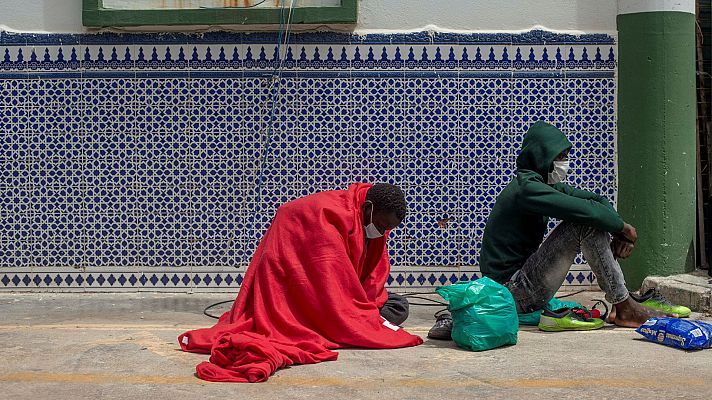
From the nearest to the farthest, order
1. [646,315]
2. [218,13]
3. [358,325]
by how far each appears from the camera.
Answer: [358,325]
[646,315]
[218,13]

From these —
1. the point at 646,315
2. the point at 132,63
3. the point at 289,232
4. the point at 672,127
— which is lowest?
the point at 646,315

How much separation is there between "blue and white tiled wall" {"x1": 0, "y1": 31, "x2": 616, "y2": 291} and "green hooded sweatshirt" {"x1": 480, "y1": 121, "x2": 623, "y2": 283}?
137cm

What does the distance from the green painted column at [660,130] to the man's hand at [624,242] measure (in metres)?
1.46

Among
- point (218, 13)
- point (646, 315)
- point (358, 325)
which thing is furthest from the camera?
point (218, 13)

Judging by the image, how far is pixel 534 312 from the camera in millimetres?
6562

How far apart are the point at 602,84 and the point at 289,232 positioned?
3.19 m

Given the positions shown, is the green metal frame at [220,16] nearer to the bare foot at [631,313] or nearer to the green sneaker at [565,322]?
the green sneaker at [565,322]

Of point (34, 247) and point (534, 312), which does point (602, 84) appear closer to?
point (534, 312)

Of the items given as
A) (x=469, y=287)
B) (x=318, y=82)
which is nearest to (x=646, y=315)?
(x=469, y=287)

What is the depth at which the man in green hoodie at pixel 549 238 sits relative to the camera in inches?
247

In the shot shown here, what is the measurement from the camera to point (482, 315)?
5.78 metres

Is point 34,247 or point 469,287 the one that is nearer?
point 469,287

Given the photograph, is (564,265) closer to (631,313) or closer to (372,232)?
(631,313)

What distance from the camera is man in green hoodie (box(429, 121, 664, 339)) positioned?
628cm
